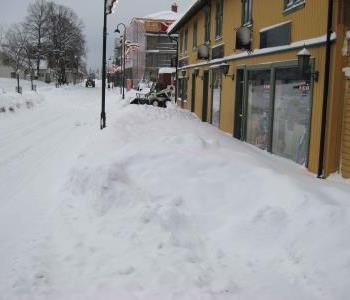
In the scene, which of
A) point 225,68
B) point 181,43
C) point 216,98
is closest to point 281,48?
point 225,68

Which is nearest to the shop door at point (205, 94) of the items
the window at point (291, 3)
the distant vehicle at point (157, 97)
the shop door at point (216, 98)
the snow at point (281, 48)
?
the shop door at point (216, 98)

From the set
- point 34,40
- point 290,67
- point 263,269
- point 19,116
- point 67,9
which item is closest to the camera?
point 263,269

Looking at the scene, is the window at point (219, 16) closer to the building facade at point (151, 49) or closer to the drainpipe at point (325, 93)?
the drainpipe at point (325, 93)

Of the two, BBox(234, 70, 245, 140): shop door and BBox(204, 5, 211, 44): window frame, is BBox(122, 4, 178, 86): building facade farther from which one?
BBox(234, 70, 245, 140): shop door

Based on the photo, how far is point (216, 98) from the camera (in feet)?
68.0

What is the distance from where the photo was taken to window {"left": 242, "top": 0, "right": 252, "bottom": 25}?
1560 centimetres

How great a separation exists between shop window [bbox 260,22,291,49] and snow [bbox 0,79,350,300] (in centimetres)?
336

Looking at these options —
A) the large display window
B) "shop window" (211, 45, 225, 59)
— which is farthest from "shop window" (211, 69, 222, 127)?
the large display window

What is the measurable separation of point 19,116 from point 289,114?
18.7 metres

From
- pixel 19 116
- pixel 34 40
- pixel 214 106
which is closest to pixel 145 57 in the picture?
pixel 34 40

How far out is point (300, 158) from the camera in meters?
11.5

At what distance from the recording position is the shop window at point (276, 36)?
1209 cm

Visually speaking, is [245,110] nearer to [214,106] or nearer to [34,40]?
[214,106]

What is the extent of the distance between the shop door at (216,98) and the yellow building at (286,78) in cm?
4
